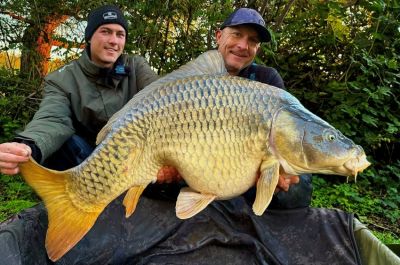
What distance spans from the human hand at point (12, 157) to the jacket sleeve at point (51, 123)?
0.66 ft

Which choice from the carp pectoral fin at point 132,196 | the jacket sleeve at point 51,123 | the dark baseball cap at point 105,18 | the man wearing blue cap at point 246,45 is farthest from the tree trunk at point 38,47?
the carp pectoral fin at point 132,196

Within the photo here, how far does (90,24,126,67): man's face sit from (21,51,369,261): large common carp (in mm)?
819

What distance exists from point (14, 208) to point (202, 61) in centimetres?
153

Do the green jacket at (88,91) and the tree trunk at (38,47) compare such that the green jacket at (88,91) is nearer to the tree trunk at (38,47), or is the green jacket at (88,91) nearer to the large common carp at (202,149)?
the large common carp at (202,149)

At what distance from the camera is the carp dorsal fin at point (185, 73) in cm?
139

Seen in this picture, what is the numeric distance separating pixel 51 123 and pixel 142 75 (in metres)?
0.57

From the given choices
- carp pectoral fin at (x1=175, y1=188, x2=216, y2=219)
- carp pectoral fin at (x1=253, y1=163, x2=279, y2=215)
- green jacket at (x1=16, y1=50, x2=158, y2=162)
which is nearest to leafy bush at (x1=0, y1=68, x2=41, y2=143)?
green jacket at (x1=16, y1=50, x2=158, y2=162)

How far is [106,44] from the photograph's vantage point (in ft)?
6.98

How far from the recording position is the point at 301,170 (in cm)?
137

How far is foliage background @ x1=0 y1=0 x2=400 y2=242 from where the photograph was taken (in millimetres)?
3078

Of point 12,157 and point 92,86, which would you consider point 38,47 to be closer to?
point 92,86

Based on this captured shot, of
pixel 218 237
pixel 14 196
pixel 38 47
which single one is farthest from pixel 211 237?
pixel 38 47

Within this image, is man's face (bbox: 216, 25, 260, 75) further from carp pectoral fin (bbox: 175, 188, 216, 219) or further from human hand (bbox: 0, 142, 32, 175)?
human hand (bbox: 0, 142, 32, 175)

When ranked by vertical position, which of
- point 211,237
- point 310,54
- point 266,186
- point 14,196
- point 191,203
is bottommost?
point 14,196
